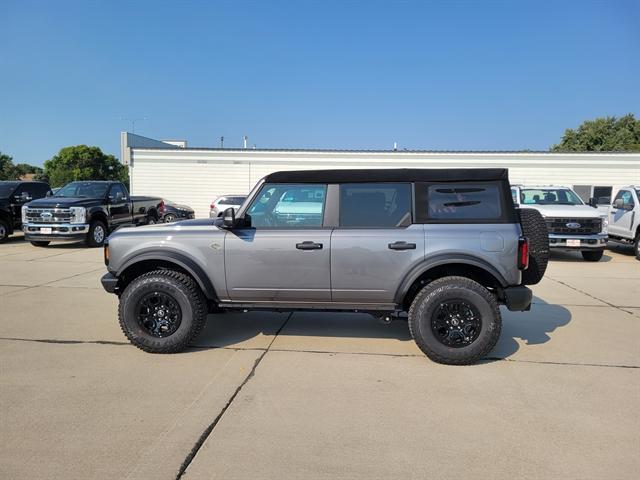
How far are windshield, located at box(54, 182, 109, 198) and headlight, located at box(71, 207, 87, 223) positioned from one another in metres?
0.92

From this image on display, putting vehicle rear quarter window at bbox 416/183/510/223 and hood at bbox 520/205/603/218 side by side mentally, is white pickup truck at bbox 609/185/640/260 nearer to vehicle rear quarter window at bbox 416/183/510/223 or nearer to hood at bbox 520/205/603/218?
hood at bbox 520/205/603/218

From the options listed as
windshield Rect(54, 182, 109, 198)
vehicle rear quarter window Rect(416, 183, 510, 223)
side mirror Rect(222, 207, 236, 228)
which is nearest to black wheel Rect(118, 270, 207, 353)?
side mirror Rect(222, 207, 236, 228)

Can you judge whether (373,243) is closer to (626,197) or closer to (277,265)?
(277,265)

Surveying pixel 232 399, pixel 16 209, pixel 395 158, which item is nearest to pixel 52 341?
pixel 232 399

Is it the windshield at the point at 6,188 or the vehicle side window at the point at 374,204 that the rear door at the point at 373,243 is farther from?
the windshield at the point at 6,188

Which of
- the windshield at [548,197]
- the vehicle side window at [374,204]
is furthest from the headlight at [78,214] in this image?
the windshield at [548,197]

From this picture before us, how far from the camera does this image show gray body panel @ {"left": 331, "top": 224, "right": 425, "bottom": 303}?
13.6 ft

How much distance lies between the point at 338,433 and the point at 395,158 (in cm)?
2010

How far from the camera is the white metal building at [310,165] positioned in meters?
21.2

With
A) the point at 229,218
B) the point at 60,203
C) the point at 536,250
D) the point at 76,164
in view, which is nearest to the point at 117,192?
the point at 60,203

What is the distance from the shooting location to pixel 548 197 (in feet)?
39.3

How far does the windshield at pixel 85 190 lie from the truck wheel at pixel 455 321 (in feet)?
38.3

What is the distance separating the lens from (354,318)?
569cm

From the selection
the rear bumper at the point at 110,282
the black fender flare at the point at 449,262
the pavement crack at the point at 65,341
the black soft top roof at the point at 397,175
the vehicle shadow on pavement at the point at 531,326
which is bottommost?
the vehicle shadow on pavement at the point at 531,326
